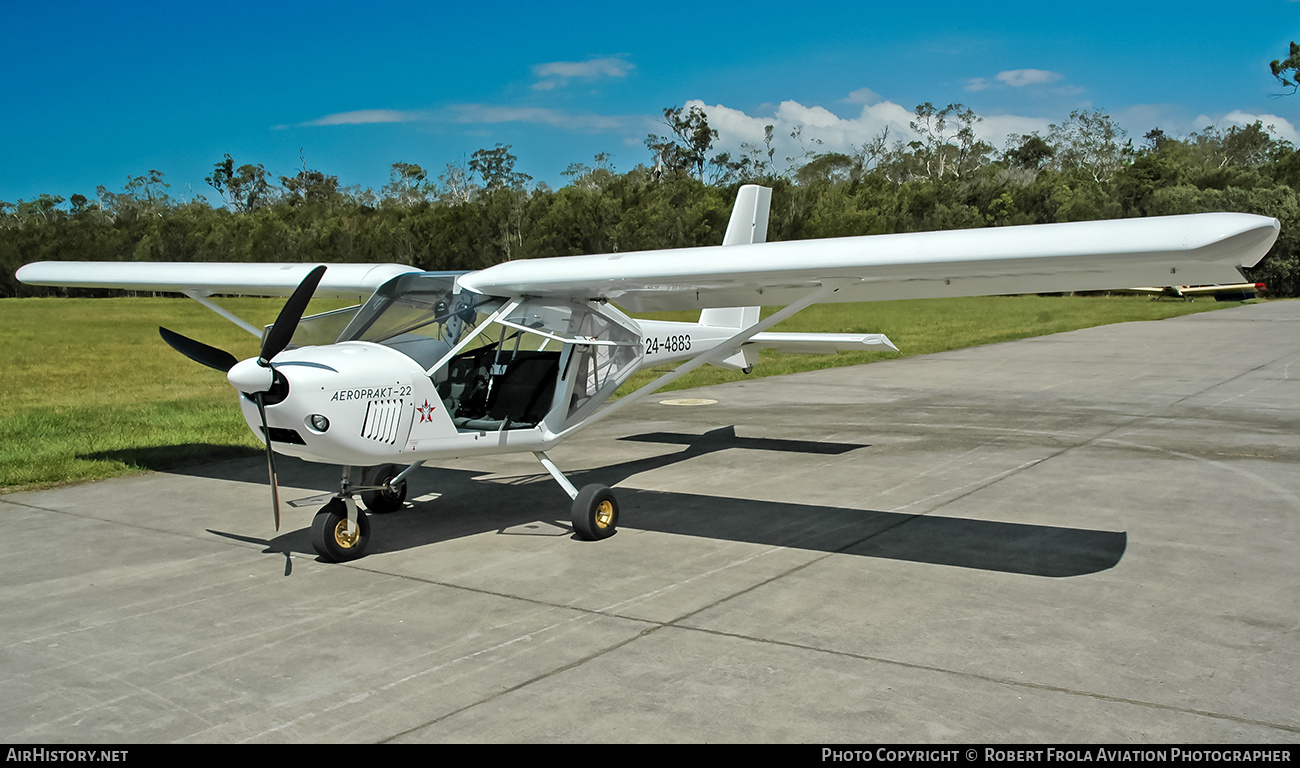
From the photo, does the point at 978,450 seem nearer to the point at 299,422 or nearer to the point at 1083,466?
the point at 1083,466

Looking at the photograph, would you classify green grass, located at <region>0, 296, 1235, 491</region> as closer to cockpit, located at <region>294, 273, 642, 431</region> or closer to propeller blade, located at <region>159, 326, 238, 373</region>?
propeller blade, located at <region>159, 326, 238, 373</region>

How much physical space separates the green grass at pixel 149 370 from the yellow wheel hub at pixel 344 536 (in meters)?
4.76

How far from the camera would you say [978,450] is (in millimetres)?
11094

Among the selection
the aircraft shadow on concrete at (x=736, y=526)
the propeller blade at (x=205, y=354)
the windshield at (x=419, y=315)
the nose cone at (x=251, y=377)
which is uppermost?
the windshield at (x=419, y=315)

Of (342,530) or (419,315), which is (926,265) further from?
(342,530)

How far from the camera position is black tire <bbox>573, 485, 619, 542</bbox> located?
7441 millimetres

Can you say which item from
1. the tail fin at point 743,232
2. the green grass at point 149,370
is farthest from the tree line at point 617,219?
the tail fin at point 743,232

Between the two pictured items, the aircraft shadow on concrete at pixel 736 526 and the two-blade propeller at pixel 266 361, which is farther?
the aircraft shadow on concrete at pixel 736 526

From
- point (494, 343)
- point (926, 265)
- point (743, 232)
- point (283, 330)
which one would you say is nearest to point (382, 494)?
point (494, 343)

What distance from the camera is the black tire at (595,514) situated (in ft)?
24.4

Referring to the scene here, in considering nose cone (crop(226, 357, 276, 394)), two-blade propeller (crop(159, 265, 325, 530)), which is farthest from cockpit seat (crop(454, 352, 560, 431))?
nose cone (crop(226, 357, 276, 394))

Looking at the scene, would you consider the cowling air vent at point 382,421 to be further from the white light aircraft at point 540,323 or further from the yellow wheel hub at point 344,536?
the yellow wheel hub at point 344,536

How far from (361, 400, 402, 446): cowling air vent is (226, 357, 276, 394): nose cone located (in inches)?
28.7
